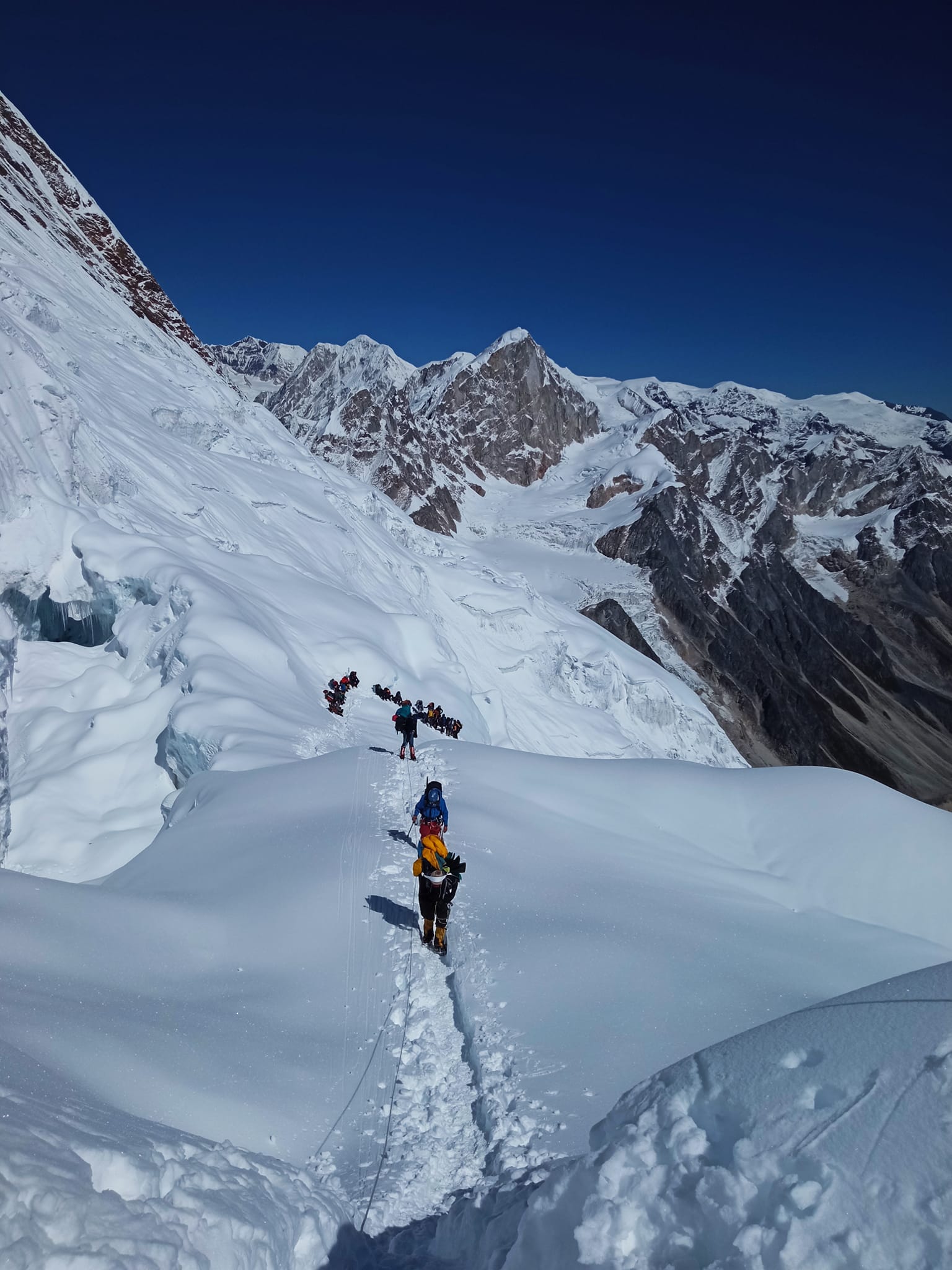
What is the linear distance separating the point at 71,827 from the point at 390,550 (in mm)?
31109

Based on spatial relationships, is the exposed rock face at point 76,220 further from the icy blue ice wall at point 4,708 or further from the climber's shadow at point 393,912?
the climber's shadow at point 393,912

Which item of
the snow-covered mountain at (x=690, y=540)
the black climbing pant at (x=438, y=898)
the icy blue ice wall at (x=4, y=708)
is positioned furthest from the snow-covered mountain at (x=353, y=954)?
the snow-covered mountain at (x=690, y=540)

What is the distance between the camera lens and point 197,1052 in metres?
5.20

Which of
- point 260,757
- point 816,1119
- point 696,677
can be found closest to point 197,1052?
point 816,1119

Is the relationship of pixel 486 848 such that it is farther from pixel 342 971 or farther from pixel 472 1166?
pixel 472 1166

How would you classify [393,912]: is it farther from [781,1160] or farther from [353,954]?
[781,1160]

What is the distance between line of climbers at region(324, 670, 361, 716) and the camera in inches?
745

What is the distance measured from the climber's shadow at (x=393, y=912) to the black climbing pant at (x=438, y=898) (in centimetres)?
56

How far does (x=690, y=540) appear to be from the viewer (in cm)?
13225

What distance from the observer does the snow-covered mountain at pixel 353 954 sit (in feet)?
10.1

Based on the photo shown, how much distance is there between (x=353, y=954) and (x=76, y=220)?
71147 millimetres

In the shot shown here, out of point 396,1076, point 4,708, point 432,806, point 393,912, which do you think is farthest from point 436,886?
point 4,708

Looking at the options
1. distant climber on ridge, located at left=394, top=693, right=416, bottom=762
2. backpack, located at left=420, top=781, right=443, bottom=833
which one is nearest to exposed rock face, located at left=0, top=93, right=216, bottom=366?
distant climber on ridge, located at left=394, top=693, right=416, bottom=762

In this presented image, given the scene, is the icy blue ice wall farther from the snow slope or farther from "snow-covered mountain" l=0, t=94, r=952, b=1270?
the snow slope
